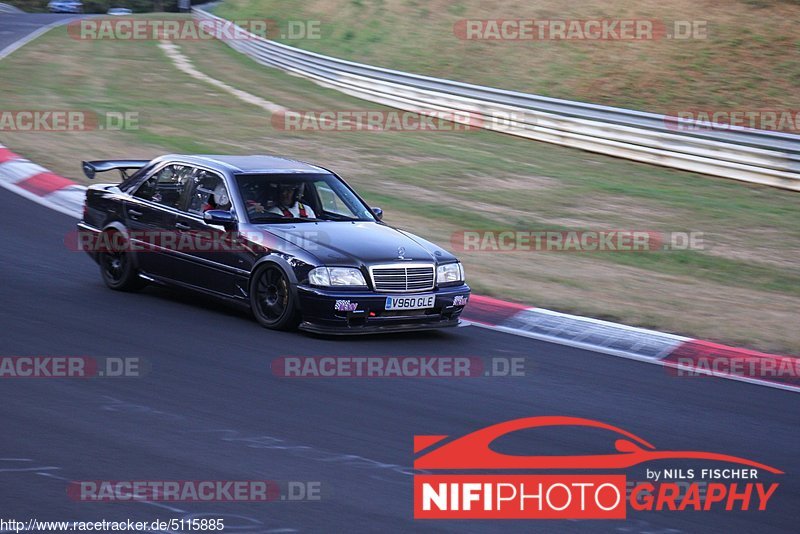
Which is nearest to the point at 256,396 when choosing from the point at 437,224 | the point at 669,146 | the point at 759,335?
the point at 759,335

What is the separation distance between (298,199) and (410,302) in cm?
153

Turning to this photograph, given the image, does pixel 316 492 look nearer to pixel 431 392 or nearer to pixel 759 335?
pixel 431 392

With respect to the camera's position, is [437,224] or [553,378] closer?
[553,378]

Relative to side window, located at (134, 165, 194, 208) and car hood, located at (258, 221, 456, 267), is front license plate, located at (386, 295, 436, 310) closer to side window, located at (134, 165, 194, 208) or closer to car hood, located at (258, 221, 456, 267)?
car hood, located at (258, 221, 456, 267)

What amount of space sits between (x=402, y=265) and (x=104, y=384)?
2.65 metres

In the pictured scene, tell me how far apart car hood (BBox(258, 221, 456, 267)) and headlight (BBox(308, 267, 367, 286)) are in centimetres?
6

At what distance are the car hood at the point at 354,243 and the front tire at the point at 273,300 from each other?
312 mm

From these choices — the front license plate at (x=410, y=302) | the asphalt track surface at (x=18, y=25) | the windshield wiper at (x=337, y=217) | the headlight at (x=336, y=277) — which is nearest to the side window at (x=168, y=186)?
the windshield wiper at (x=337, y=217)

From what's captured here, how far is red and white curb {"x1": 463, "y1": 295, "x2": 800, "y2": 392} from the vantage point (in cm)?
852

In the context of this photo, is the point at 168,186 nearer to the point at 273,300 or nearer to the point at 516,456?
the point at 273,300

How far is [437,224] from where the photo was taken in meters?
14.0

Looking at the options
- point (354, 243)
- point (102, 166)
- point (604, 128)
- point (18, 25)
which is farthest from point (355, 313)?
point (18, 25)

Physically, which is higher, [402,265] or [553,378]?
[402,265]

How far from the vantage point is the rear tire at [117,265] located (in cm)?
986
